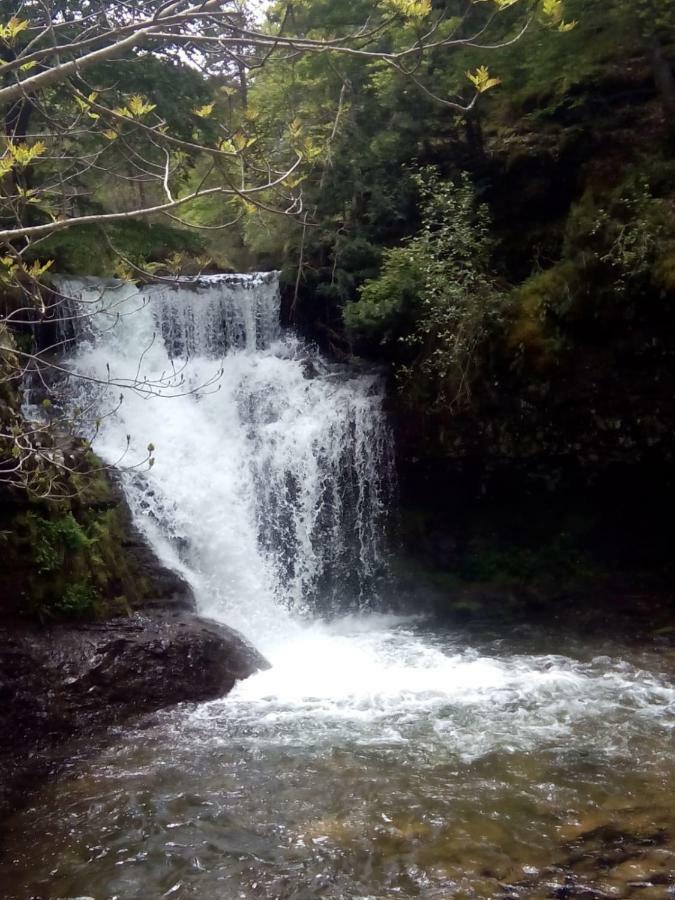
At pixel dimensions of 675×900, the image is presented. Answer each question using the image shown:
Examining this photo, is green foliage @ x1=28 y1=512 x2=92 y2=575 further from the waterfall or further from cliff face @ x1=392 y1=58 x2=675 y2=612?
cliff face @ x1=392 y1=58 x2=675 y2=612

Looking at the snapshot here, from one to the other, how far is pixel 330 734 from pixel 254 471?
4838 mm

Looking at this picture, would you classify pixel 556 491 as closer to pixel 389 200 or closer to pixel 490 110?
pixel 389 200

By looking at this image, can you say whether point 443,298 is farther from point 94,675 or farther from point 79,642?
point 94,675

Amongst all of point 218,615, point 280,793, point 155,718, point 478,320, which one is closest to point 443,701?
point 280,793

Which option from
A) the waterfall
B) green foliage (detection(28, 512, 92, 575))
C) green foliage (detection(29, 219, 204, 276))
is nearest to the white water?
the waterfall

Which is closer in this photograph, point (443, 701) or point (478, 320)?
point (443, 701)

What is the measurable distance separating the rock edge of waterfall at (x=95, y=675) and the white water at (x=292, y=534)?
452 mm

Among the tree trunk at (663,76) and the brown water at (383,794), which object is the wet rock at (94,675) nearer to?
the brown water at (383,794)

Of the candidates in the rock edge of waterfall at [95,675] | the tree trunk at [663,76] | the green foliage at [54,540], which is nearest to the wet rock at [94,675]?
the rock edge of waterfall at [95,675]

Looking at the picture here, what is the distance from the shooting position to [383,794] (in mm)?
4891

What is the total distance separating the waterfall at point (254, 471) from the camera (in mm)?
9211

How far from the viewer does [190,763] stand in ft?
18.2

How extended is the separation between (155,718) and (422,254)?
676cm

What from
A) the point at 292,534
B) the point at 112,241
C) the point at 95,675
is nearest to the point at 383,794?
the point at 95,675
